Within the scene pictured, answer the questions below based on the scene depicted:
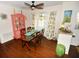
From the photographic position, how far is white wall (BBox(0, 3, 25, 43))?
3077 mm

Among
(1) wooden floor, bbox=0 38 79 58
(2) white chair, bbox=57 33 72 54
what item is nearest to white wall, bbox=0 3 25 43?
(1) wooden floor, bbox=0 38 79 58

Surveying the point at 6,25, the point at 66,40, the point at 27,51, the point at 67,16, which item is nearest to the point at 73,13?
the point at 67,16

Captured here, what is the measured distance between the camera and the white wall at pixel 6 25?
308cm

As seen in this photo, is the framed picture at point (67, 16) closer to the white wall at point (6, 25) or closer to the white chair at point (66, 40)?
the white chair at point (66, 40)

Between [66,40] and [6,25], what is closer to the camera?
[66,40]

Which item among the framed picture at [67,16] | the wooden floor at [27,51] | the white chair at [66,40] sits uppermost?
the framed picture at [67,16]

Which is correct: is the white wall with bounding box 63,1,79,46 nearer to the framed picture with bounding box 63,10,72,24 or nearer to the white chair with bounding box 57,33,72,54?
the framed picture with bounding box 63,10,72,24

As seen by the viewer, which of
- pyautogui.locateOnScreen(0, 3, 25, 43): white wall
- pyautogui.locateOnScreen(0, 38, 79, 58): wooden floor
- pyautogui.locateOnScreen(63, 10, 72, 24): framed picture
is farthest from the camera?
pyautogui.locateOnScreen(63, 10, 72, 24): framed picture

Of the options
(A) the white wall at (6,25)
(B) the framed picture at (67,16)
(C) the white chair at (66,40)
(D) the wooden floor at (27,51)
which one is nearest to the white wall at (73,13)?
(B) the framed picture at (67,16)

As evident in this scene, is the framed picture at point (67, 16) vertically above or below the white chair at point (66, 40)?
above

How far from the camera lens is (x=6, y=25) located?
3.31 metres

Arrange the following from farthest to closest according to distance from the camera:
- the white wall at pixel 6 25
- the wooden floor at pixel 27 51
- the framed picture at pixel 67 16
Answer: the framed picture at pixel 67 16 → the white wall at pixel 6 25 → the wooden floor at pixel 27 51

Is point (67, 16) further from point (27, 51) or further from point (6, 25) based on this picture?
point (6, 25)

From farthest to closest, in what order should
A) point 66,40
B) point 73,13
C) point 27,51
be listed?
1. point 73,13
2. point 27,51
3. point 66,40
